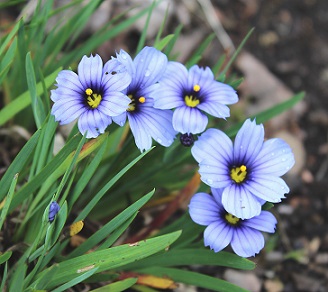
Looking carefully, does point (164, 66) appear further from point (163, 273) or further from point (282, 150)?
point (163, 273)

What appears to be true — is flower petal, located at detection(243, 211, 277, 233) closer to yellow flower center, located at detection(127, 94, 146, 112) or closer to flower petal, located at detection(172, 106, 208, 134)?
flower petal, located at detection(172, 106, 208, 134)

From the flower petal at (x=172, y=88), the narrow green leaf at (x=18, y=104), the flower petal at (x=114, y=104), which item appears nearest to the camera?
the flower petal at (x=114, y=104)

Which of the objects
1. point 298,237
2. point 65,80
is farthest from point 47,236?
point 298,237

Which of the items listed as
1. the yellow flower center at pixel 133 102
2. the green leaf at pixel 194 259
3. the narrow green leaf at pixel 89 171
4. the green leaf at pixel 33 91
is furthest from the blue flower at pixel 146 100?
the green leaf at pixel 194 259

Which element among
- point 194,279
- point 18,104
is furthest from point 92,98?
point 194,279

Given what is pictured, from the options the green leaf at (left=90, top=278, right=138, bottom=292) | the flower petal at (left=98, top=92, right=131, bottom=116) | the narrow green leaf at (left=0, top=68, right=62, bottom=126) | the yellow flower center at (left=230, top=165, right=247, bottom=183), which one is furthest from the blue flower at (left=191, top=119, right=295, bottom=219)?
the narrow green leaf at (left=0, top=68, right=62, bottom=126)

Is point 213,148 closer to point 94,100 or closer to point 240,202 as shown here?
point 240,202

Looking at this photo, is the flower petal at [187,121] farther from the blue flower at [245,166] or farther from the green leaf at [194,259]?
the green leaf at [194,259]
